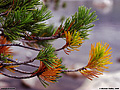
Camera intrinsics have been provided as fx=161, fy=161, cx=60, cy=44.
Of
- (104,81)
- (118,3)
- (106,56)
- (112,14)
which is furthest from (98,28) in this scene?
(106,56)

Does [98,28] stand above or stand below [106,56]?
below

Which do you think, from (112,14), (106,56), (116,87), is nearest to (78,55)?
(116,87)

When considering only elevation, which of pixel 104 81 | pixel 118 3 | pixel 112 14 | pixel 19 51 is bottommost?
pixel 104 81

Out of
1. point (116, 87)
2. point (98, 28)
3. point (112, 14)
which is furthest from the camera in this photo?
point (112, 14)

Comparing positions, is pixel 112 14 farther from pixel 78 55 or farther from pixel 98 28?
pixel 78 55

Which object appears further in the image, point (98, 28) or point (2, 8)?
point (98, 28)

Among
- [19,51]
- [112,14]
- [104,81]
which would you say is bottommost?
[104,81]

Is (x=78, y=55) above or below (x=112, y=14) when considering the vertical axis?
below

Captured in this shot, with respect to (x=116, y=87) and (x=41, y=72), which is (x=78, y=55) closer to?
(x=116, y=87)

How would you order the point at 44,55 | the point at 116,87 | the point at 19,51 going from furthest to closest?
1. the point at 19,51
2. the point at 116,87
3. the point at 44,55
